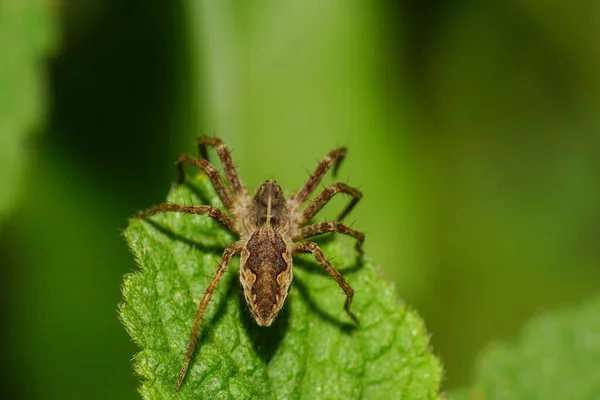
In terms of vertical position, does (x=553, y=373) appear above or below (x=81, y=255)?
above

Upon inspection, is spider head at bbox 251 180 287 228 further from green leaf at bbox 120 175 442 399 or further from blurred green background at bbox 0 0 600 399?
blurred green background at bbox 0 0 600 399

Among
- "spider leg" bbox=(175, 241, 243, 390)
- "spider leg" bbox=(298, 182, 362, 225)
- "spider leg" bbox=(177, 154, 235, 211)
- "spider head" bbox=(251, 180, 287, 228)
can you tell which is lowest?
"spider leg" bbox=(175, 241, 243, 390)

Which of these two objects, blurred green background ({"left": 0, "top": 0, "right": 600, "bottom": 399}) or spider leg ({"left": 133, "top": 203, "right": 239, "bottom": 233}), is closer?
spider leg ({"left": 133, "top": 203, "right": 239, "bottom": 233})

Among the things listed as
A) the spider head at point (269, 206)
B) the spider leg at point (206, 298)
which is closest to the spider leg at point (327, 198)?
the spider head at point (269, 206)

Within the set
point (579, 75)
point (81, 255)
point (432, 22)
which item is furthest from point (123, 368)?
point (579, 75)

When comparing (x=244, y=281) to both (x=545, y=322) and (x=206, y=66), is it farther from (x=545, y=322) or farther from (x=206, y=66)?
(x=206, y=66)

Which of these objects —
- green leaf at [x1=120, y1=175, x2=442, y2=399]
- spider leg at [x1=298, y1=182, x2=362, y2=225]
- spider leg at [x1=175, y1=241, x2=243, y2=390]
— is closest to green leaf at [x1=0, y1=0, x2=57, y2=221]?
green leaf at [x1=120, y1=175, x2=442, y2=399]

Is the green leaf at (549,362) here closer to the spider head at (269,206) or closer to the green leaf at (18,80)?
the spider head at (269,206)
